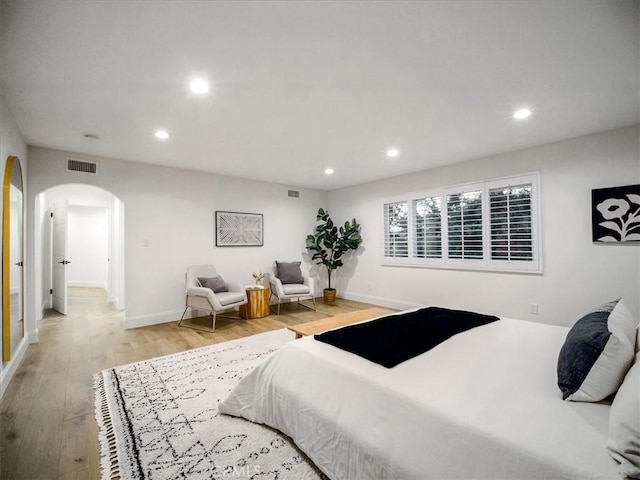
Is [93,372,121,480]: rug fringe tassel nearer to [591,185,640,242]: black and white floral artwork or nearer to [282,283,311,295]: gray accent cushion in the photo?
[282,283,311,295]: gray accent cushion

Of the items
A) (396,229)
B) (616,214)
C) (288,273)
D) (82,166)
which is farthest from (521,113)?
(82,166)

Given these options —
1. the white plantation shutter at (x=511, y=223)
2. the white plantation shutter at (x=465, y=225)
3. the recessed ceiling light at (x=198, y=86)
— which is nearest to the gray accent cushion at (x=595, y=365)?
the recessed ceiling light at (x=198, y=86)

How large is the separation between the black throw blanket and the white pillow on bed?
32.0 inches

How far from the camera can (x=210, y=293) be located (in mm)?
4070

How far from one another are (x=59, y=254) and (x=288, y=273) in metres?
4.20

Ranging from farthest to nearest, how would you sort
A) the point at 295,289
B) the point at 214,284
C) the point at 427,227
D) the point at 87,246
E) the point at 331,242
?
the point at 87,246, the point at 331,242, the point at 295,289, the point at 427,227, the point at 214,284

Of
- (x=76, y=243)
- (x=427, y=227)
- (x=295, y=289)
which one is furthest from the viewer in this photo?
(x=76, y=243)

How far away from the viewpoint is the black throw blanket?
167 centimetres

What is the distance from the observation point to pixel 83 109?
2.66 metres

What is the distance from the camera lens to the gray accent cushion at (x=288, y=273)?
538 cm

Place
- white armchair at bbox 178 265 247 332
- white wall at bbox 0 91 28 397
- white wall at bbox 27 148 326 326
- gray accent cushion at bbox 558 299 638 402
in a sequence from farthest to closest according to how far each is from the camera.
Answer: white armchair at bbox 178 265 247 332 < white wall at bbox 27 148 326 326 < white wall at bbox 0 91 28 397 < gray accent cushion at bbox 558 299 638 402

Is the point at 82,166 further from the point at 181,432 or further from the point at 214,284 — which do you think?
the point at 181,432

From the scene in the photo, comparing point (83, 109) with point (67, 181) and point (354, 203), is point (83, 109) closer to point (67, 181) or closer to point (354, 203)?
point (67, 181)

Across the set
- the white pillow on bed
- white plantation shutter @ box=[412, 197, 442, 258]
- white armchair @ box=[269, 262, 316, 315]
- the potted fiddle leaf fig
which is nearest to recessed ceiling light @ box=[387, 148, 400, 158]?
white plantation shutter @ box=[412, 197, 442, 258]
